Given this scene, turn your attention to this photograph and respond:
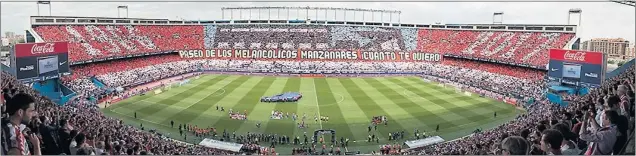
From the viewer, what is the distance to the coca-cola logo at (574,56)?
28.5m

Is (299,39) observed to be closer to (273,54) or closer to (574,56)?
(273,54)

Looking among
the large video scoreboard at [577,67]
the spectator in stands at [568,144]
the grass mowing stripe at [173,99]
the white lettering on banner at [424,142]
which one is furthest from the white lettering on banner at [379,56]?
the spectator in stands at [568,144]

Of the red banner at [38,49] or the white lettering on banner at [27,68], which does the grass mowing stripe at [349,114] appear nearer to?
the red banner at [38,49]

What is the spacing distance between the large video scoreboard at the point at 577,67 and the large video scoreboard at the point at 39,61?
31.1 metres

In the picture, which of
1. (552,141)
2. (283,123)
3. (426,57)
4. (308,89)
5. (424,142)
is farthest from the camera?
(426,57)

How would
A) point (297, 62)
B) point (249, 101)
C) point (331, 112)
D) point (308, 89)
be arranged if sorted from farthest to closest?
1. point (297, 62)
2. point (308, 89)
3. point (249, 101)
4. point (331, 112)

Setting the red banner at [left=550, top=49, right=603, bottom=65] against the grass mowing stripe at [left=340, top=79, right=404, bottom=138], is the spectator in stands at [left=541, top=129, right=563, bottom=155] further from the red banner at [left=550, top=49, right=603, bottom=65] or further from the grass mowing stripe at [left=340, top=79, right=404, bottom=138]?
the red banner at [left=550, top=49, right=603, bottom=65]

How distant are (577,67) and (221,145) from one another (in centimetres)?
2246

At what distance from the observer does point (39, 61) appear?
25578mm

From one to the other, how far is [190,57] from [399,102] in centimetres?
3348

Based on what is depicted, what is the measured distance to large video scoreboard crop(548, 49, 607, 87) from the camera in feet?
91.1

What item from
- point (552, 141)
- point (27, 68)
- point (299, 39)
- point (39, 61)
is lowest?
point (27, 68)

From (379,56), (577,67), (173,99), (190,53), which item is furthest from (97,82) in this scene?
(577,67)

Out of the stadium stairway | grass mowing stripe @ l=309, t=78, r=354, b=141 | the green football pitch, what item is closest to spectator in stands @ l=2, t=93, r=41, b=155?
the green football pitch
